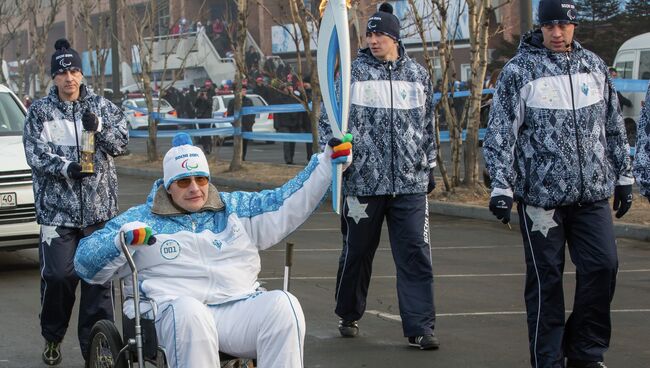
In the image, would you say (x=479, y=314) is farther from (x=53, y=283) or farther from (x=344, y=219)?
(x=53, y=283)

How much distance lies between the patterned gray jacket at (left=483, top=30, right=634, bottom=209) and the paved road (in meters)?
1.19

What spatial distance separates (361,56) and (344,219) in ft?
3.32

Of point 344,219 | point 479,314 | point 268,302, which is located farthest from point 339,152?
point 479,314

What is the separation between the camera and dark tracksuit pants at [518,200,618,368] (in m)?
6.32

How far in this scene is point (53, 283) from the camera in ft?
23.8

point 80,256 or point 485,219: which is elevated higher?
point 80,256

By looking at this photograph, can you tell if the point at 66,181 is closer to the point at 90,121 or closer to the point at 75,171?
the point at 75,171

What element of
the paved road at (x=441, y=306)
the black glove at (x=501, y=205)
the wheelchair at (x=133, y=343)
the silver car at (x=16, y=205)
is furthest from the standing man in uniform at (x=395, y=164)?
the silver car at (x=16, y=205)

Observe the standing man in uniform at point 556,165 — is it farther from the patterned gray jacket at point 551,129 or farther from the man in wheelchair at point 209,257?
the man in wheelchair at point 209,257

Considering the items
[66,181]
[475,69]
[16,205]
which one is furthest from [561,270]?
[475,69]

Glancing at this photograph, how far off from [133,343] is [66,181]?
2342mm

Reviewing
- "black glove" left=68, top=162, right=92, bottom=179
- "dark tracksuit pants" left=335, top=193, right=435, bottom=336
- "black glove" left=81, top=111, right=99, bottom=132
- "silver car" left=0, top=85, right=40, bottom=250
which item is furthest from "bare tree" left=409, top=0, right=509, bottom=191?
"black glove" left=68, top=162, right=92, bottom=179

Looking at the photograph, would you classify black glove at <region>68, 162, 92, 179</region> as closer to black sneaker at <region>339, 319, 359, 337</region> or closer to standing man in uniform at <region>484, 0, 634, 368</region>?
black sneaker at <region>339, 319, 359, 337</region>

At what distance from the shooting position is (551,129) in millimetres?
6281
